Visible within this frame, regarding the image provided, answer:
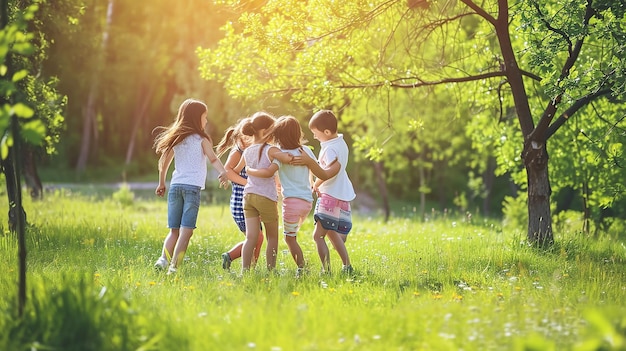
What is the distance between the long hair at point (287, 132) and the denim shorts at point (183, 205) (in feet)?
3.77

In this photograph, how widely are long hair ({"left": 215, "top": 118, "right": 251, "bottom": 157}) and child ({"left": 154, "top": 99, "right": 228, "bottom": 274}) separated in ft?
0.67

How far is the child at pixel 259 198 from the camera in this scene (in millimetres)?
7066

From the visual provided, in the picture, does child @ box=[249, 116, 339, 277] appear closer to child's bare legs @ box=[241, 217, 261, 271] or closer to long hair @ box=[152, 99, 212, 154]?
child's bare legs @ box=[241, 217, 261, 271]

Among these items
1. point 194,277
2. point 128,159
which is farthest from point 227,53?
point 128,159

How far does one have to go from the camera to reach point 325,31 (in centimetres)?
932

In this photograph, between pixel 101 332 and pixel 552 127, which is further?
pixel 552 127

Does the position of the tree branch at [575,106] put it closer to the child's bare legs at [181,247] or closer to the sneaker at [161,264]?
the child's bare legs at [181,247]

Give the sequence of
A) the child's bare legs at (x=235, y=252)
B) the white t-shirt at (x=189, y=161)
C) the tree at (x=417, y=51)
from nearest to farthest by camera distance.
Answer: the white t-shirt at (x=189, y=161) → the child's bare legs at (x=235, y=252) → the tree at (x=417, y=51)

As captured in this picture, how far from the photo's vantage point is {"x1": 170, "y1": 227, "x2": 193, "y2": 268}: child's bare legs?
23.8 ft

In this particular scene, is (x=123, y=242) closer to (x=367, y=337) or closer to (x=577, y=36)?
(x=367, y=337)

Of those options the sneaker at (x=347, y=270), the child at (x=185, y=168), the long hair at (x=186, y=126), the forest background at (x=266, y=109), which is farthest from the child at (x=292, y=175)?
the forest background at (x=266, y=109)

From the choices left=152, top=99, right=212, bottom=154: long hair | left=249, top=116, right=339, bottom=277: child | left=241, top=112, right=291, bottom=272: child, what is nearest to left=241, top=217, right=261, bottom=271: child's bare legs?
left=241, top=112, right=291, bottom=272: child

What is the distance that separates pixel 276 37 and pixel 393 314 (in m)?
5.12

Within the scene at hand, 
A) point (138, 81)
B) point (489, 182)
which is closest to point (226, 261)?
point (489, 182)
